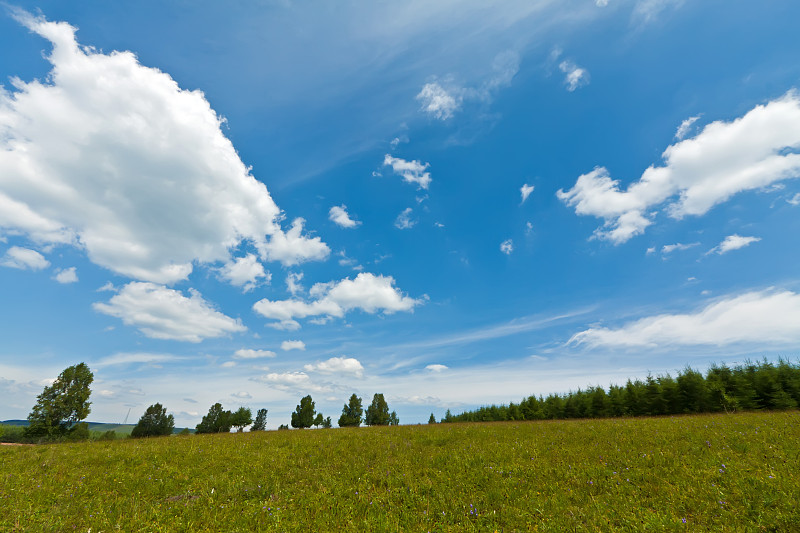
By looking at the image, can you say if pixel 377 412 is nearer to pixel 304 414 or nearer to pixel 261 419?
pixel 304 414

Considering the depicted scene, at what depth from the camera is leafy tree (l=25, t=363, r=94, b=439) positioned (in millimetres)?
44969

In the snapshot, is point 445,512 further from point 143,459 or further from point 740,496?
point 143,459

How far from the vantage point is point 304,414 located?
76250mm

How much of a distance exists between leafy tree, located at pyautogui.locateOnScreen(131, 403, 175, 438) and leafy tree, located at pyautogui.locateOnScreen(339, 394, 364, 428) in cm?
3749

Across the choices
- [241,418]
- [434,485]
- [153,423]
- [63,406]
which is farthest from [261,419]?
[434,485]

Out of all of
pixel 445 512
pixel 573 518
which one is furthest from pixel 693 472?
→ pixel 445 512

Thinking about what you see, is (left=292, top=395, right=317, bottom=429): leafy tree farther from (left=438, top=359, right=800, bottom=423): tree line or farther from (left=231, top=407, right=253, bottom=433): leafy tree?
(left=438, top=359, right=800, bottom=423): tree line

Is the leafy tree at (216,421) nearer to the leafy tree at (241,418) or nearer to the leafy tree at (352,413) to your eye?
the leafy tree at (241,418)

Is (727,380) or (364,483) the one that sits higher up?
(727,380)

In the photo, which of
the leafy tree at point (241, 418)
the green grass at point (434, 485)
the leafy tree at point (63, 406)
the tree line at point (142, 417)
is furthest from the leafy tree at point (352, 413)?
the green grass at point (434, 485)

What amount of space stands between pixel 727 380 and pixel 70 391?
277ft

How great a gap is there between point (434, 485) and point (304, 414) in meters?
75.5

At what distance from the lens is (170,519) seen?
8.88 meters

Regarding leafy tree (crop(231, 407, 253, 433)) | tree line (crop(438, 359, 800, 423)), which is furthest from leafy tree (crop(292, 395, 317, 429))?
tree line (crop(438, 359, 800, 423))
